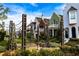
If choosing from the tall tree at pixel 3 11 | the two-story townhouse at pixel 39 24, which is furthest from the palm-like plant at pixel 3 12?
the two-story townhouse at pixel 39 24

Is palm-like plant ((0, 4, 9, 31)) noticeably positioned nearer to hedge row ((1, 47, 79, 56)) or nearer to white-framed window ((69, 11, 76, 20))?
hedge row ((1, 47, 79, 56))

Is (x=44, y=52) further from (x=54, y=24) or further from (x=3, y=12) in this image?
(x=3, y=12)

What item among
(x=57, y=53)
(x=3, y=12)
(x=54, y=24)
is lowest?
(x=57, y=53)

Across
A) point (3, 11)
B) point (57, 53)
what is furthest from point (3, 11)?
point (57, 53)

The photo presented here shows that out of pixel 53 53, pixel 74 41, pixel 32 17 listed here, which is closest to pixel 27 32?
pixel 32 17

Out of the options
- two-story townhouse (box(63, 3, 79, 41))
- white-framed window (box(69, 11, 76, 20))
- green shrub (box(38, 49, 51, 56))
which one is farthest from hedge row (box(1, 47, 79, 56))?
white-framed window (box(69, 11, 76, 20))

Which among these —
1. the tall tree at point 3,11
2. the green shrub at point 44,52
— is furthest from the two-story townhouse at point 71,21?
the tall tree at point 3,11

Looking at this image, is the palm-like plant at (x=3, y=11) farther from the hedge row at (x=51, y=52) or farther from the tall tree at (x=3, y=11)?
the hedge row at (x=51, y=52)

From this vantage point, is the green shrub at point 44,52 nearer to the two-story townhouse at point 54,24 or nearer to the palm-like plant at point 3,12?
the two-story townhouse at point 54,24

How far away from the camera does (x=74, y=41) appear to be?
2162 mm

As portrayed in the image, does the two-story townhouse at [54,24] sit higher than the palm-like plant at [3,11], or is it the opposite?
the palm-like plant at [3,11]

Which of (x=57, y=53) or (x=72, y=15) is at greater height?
(x=72, y=15)

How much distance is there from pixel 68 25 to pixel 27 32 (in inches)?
15.7

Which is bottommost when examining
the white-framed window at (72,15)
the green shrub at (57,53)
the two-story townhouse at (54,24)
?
the green shrub at (57,53)
